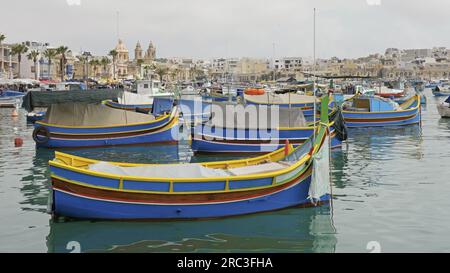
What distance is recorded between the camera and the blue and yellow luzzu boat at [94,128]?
29.0 metres

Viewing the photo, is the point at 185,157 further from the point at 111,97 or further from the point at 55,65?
the point at 55,65

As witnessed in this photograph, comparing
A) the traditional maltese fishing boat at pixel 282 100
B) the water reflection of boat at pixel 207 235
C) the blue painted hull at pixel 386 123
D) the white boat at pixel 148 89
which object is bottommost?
the water reflection of boat at pixel 207 235

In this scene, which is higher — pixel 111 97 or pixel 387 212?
pixel 111 97

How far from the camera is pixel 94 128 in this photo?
1152 inches

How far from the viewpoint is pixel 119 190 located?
13.6 metres

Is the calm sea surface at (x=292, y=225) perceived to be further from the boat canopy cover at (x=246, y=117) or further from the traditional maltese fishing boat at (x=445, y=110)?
the traditional maltese fishing boat at (x=445, y=110)

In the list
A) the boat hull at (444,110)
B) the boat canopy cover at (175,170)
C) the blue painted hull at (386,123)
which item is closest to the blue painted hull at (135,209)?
the boat canopy cover at (175,170)

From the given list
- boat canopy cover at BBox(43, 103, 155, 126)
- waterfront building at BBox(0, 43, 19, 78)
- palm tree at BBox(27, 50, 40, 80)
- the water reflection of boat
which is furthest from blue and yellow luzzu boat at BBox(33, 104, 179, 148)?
palm tree at BBox(27, 50, 40, 80)

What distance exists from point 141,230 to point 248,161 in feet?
15.9

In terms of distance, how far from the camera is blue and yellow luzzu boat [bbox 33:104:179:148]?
2903cm

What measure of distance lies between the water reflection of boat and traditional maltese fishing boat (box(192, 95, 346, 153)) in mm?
11908

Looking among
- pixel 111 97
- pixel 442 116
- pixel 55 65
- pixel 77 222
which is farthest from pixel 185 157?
pixel 55 65

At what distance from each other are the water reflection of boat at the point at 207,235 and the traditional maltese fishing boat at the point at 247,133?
11.9 meters

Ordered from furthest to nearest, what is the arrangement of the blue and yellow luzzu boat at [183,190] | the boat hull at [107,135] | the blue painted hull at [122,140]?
the blue painted hull at [122,140] < the boat hull at [107,135] < the blue and yellow luzzu boat at [183,190]
